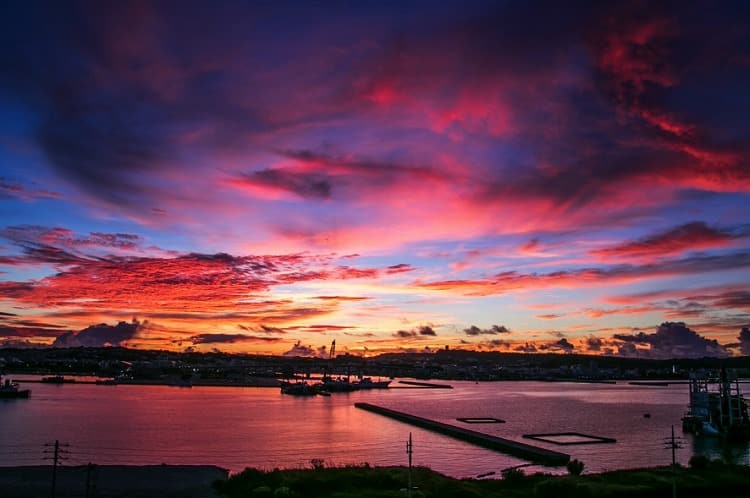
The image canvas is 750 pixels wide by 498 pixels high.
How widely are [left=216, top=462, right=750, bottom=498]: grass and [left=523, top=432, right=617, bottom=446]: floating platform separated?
26128 millimetres

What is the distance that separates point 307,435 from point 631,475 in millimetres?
38466

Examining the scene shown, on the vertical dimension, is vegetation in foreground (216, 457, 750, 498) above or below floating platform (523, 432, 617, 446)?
above

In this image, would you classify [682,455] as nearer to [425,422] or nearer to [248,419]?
[425,422]

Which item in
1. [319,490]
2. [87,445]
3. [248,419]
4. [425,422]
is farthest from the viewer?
[248,419]

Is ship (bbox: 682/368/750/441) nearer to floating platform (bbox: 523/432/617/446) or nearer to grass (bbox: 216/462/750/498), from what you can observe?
floating platform (bbox: 523/432/617/446)

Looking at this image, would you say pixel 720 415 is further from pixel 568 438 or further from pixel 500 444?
pixel 500 444

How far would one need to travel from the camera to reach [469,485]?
1251 inches

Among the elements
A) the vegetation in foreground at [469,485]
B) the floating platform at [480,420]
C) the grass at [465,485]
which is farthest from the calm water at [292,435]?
the grass at [465,485]

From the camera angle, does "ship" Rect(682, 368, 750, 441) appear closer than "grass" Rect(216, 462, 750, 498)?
No

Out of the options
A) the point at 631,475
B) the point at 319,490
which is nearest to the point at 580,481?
the point at 631,475

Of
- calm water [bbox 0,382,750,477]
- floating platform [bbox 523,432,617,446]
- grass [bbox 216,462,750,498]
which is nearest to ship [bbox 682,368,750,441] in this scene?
calm water [bbox 0,382,750,477]

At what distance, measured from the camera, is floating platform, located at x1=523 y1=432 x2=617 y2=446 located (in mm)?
60850

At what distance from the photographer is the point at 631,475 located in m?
34.6

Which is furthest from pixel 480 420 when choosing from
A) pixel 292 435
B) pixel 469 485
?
pixel 469 485
